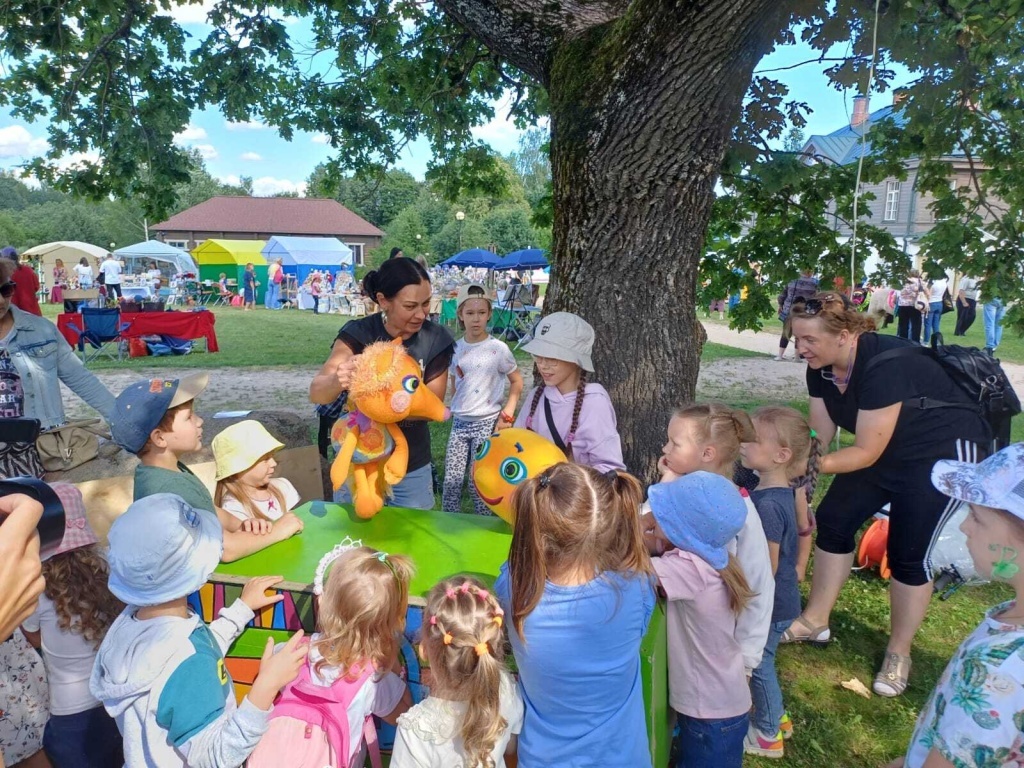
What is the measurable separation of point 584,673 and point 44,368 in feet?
11.2

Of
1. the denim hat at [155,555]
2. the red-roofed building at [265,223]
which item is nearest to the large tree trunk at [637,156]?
the denim hat at [155,555]

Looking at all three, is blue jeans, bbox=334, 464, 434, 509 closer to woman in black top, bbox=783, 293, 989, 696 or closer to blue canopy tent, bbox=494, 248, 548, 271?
woman in black top, bbox=783, 293, 989, 696

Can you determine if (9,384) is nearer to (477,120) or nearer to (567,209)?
(567,209)

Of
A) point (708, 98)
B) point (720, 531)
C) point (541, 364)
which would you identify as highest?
point (708, 98)

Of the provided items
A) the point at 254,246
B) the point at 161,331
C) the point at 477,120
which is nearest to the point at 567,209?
the point at 477,120

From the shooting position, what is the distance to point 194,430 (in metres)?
2.59

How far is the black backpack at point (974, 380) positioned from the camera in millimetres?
3049

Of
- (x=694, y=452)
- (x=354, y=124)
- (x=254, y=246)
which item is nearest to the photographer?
(x=694, y=452)

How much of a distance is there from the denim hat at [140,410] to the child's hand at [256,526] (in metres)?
0.49

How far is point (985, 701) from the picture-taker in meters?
1.40

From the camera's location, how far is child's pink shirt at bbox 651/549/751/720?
7.32 ft

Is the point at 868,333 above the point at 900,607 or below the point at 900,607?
above

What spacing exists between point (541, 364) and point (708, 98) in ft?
5.08

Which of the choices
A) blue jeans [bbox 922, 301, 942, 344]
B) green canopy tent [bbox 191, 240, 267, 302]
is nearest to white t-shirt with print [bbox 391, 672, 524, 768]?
blue jeans [bbox 922, 301, 942, 344]
